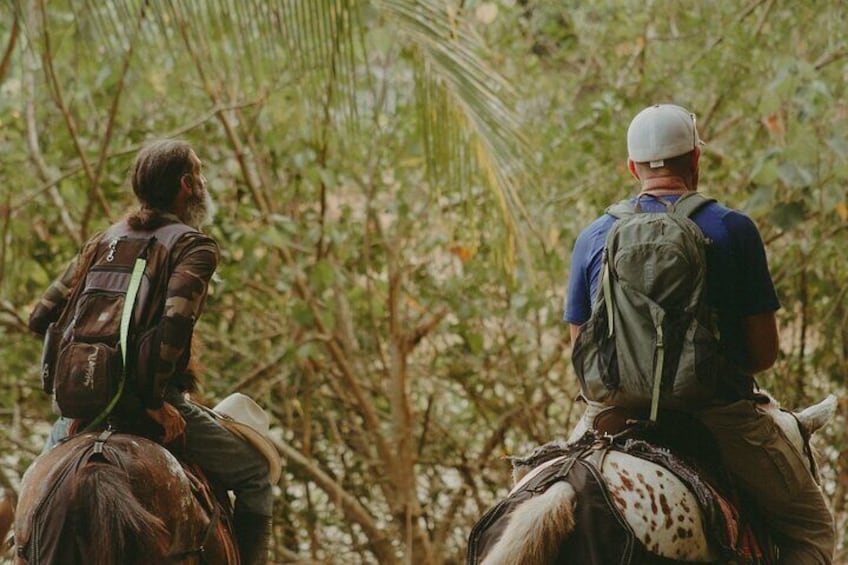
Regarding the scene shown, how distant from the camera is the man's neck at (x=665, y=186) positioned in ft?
14.0

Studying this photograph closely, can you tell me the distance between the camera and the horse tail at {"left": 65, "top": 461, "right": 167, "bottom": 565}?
177 inches

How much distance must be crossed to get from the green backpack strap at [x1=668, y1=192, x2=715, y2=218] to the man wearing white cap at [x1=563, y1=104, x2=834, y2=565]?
0.02 m

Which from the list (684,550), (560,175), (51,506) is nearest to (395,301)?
(560,175)

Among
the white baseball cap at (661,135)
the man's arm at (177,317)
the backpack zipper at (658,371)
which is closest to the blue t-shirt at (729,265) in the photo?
the white baseball cap at (661,135)

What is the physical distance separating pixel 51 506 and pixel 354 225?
18.6 ft

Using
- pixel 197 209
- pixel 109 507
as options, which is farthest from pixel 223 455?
pixel 197 209

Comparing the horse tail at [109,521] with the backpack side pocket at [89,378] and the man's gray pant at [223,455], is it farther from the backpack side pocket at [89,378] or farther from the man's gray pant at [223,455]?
the man's gray pant at [223,455]

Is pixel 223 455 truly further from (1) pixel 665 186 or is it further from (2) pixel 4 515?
(1) pixel 665 186

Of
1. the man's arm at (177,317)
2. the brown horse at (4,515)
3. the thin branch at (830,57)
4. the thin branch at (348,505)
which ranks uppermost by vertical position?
the thin branch at (830,57)

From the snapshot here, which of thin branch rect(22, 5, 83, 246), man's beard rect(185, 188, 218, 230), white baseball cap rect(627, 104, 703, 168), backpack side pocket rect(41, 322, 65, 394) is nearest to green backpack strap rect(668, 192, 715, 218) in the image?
white baseball cap rect(627, 104, 703, 168)

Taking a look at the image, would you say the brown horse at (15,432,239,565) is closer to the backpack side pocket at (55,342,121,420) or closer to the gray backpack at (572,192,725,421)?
the backpack side pocket at (55,342,121,420)

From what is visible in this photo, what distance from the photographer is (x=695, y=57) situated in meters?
9.66

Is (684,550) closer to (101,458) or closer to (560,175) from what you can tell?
(101,458)

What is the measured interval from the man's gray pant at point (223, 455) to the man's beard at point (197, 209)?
0.69 metres
